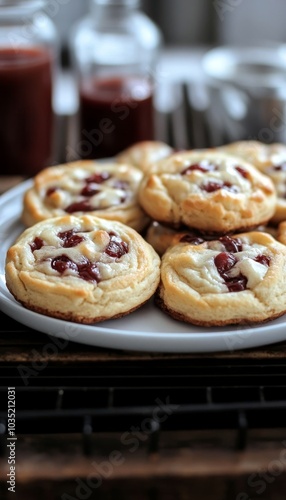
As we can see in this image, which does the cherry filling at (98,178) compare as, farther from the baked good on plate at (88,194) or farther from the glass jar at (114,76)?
the glass jar at (114,76)

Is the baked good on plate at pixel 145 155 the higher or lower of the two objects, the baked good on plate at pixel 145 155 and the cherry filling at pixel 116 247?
the lower

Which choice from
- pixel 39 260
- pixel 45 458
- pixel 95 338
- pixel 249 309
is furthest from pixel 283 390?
pixel 39 260

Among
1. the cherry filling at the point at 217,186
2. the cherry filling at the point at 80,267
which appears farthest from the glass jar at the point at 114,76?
the cherry filling at the point at 80,267

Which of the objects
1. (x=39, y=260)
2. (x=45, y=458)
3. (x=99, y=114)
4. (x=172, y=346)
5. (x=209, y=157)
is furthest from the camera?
(x=99, y=114)

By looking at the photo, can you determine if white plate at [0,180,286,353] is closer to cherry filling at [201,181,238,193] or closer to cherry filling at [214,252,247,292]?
cherry filling at [214,252,247,292]

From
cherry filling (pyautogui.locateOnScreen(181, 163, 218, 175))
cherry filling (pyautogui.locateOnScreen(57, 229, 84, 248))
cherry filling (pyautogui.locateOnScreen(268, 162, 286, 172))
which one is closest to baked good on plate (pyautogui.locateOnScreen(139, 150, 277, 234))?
cherry filling (pyautogui.locateOnScreen(181, 163, 218, 175))

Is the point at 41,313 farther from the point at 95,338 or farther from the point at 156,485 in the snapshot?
the point at 156,485
